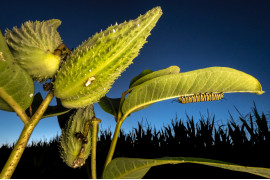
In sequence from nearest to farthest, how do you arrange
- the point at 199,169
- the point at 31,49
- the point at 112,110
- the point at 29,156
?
the point at 31,49, the point at 112,110, the point at 199,169, the point at 29,156

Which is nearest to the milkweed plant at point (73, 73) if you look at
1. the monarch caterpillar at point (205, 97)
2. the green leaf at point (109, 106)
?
the monarch caterpillar at point (205, 97)

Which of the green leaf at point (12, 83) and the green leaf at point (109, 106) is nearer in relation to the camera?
the green leaf at point (12, 83)

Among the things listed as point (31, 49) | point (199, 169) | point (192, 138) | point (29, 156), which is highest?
point (31, 49)

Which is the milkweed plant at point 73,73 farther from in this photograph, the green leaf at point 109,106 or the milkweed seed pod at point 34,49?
the green leaf at point 109,106

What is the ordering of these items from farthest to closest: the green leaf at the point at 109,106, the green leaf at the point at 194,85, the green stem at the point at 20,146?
the green leaf at the point at 109,106
the green leaf at the point at 194,85
the green stem at the point at 20,146

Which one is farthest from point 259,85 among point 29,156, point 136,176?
point 29,156

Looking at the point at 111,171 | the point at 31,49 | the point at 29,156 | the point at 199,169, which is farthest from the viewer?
the point at 29,156

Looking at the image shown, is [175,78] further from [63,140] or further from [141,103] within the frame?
[63,140]
